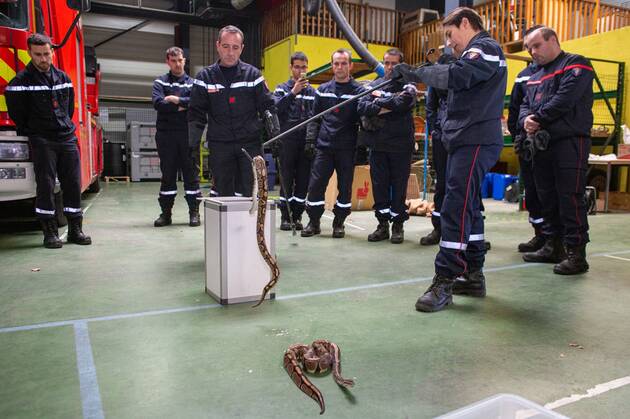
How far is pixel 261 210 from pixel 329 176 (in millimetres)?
2442

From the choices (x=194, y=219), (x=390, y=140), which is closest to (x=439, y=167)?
(x=390, y=140)

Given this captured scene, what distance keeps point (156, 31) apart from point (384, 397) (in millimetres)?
17371

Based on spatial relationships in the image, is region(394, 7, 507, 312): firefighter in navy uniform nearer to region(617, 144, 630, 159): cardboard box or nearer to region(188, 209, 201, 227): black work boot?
region(188, 209, 201, 227): black work boot

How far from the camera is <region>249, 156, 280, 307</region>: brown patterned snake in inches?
106

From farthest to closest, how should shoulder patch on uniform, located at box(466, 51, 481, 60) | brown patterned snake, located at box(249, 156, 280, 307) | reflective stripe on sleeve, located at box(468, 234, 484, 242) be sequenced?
reflective stripe on sleeve, located at box(468, 234, 484, 242)
brown patterned snake, located at box(249, 156, 280, 307)
shoulder patch on uniform, located at box(466, 51, 481, 60)

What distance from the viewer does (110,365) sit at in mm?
1981

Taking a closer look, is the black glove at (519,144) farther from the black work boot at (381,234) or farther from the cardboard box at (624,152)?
the cardboard box at (624,152)

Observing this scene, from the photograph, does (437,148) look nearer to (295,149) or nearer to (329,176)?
(329,176)

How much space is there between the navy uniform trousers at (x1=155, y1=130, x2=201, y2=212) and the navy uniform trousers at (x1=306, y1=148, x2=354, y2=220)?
1.43 meters

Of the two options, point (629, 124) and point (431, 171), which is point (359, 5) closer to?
point (431, 171)

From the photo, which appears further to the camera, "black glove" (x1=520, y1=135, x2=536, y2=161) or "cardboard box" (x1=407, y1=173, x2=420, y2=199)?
"cardboard box" (x1=407, y1=173, x2=420, y2=199)

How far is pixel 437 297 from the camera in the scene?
2.73 m

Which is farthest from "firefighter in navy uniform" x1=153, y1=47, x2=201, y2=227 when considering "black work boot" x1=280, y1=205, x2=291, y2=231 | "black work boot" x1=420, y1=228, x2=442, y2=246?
"black work boot" x1=420, y1=228, x2=442, y2=246

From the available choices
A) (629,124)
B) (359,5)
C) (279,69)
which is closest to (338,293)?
(629,124)
